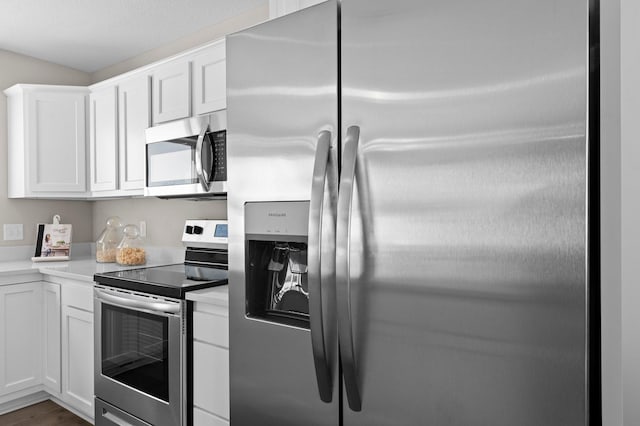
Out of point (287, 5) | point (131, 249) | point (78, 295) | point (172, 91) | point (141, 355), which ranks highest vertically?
point (287, 5)

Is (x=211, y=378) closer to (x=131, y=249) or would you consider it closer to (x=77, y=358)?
(x=77, y=358)

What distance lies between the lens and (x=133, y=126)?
288 centimetres

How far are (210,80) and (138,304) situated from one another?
1239mm

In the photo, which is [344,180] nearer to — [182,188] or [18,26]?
[182,188]

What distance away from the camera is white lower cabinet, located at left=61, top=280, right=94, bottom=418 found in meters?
2.53

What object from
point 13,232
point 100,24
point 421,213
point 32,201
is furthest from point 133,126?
point 421,213

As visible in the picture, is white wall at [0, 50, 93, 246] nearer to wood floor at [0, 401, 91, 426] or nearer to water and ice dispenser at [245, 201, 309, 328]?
wood floor at [0, 401, 91, 426]

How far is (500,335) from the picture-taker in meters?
0.92

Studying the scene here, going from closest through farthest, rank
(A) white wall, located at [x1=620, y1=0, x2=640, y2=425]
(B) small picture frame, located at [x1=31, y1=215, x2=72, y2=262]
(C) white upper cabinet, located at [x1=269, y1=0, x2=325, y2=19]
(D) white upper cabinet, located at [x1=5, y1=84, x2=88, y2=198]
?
1. (A) white wall, located at [x1=620, y1=0, x2=640, y2=425]
2. (C) white upper cabinet, located at [x1=269, y1=0, x2=325, y2=19]
3. (D) white upper cabinet, located at [x1=5, y1=84, x2=88, y2=198]
4. (B) small picture frame, located at [x1=31, y1=215, x2=72, y2=262]

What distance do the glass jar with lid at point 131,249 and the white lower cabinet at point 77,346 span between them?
0.40 m

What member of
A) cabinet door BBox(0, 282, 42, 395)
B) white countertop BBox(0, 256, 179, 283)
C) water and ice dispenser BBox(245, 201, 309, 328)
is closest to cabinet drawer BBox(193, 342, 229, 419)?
water and ice dispenser BBox(245, 201, 309, 328)

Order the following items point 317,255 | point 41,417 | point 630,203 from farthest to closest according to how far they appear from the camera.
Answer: point 41,417 < point 317,255 < point 630,203

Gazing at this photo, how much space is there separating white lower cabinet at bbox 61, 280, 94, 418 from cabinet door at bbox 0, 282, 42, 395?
0.28 meters

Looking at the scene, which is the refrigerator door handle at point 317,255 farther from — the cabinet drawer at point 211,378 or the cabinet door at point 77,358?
the cabinet door at point 77,358
